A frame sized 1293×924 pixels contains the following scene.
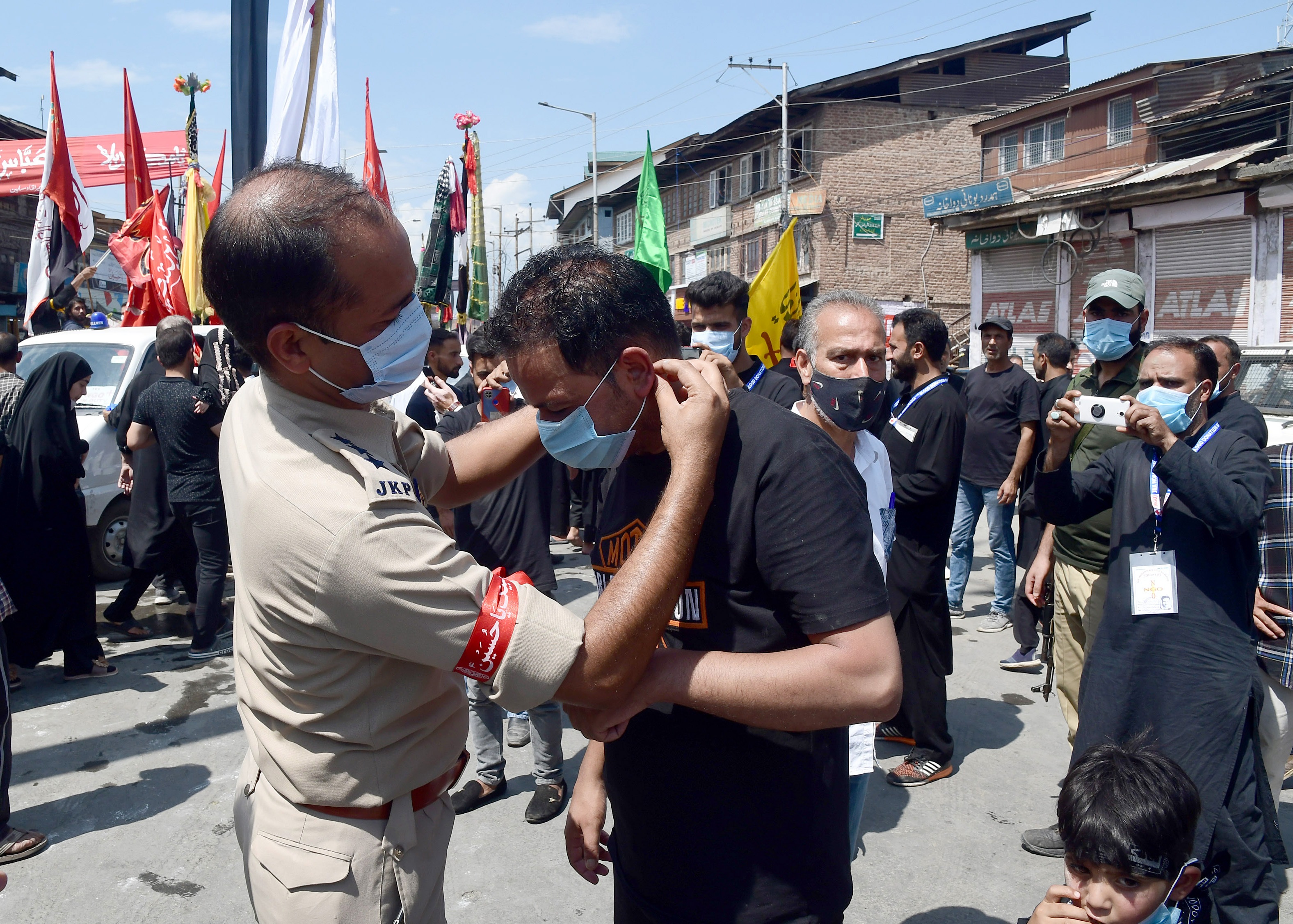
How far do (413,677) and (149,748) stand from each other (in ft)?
13.1

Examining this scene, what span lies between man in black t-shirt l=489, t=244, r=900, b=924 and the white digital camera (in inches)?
65.4

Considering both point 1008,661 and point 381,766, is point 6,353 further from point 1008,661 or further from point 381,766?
point 1008,661

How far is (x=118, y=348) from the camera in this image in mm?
8086

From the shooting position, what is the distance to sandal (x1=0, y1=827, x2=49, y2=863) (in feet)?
12.1

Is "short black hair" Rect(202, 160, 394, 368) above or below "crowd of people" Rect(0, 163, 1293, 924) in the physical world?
above

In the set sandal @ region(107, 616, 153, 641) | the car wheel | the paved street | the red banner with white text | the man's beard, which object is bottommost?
the paved street

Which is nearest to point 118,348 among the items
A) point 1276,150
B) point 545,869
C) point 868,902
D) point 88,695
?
point 88,695

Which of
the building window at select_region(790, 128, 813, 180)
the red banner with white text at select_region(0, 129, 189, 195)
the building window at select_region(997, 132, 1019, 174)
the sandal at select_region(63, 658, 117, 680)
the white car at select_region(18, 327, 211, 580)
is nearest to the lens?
the sandal at select_region(63, 658, 117, 680)

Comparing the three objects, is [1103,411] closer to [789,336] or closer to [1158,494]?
[1158,494]

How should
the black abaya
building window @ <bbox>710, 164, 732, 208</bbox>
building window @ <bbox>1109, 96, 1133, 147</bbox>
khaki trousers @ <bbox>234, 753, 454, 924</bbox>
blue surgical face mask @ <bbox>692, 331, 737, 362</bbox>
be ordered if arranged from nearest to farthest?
khaki trousers @ <bbox>234, 753, 454, 924</bbox>, blue surgical face mask @ <bbox>692, 331, 737, 362</bbox>, the black abaya, building window @ <bbox>1109, 96, 1133, 147</bbox>, building window @ <bbox>710, 164, 732, 208</bbox>

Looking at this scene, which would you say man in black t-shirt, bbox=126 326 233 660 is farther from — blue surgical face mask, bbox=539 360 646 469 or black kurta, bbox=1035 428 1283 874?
black kurta, bbox=1035 428 1283 874

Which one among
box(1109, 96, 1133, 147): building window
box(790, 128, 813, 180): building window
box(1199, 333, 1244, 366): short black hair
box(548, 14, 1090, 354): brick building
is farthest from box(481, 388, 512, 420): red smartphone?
box(790, 128, 813, 180): building window

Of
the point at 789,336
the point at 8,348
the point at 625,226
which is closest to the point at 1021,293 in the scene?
the point at 789,336

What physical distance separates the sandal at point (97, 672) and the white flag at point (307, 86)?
3.66 m
